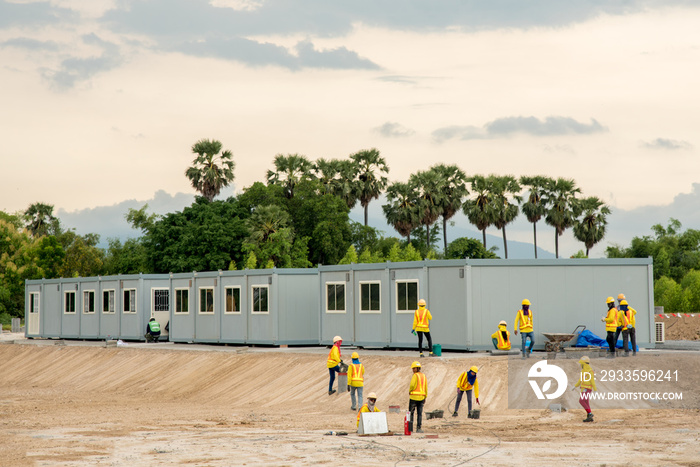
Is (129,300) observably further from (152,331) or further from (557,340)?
(557,340)

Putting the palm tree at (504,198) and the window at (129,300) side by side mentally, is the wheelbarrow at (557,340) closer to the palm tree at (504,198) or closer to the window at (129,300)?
the window at (129,300)

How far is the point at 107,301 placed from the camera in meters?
41.6

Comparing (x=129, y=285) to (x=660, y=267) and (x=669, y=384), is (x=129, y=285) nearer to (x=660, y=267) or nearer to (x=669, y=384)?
(x=669, y=384)

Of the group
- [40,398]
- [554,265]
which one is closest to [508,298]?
[554,265]

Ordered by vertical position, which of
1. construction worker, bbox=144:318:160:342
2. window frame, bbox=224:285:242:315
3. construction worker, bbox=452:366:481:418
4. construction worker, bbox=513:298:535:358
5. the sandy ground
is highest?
window frame, bbox=224:285:242:315

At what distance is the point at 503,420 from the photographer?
19359 millimetres

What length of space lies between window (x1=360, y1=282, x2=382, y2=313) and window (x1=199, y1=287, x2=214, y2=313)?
27.7 feet

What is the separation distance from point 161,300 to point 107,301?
11.2 ft

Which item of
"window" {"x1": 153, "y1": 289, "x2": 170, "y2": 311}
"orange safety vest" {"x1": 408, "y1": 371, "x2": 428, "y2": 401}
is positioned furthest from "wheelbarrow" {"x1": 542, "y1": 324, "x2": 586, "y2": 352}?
"window" {"x1": 153, "y1": 289, "x2": 170, "y2": 311}

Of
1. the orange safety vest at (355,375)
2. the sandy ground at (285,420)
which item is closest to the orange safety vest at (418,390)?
the sandy ground at (285,420)

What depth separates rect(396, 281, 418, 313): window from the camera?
2738 centimetres

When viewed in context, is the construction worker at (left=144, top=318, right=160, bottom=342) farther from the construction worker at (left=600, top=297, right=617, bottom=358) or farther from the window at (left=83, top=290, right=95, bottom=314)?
the construction worker at (left=600, top=297, right=617, bottom=358)

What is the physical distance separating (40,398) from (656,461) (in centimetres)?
2077

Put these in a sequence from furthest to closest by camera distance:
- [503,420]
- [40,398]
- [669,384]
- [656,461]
Result: [40,398] → [669,384] → [503,420] → [656,461]
